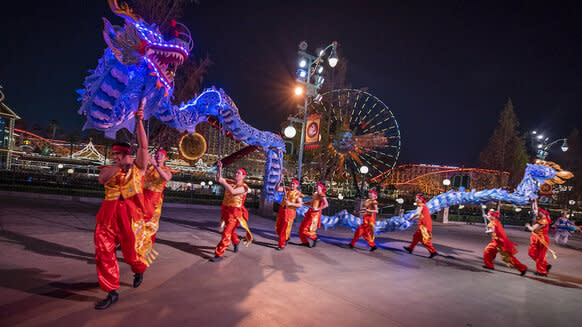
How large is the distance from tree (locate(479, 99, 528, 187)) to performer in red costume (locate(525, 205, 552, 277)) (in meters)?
27.2

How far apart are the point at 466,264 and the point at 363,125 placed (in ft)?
26.5

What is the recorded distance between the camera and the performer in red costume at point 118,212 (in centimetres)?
327

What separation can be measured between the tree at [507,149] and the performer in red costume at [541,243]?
27.2 meters

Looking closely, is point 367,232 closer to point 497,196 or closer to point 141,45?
point 497,196

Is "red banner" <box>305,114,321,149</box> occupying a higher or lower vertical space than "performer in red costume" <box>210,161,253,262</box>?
higher

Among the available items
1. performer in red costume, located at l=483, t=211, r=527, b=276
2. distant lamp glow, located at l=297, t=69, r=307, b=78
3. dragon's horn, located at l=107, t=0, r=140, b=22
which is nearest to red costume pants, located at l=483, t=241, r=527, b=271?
performer in red costume, located at l=483, t=211, r=527, b=276

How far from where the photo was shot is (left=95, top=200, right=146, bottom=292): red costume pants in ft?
10.7

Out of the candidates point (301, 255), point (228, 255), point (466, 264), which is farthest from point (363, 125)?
point (228, 255)

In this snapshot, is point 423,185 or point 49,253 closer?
point 49,253

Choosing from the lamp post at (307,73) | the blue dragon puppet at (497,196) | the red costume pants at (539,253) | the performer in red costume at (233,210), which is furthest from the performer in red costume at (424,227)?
the performer in red costume at (233,210)

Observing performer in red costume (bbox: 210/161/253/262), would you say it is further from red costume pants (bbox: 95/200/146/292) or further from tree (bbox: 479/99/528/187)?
tree (bbox: 479/99/528/187)

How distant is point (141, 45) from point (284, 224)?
4.60 meters

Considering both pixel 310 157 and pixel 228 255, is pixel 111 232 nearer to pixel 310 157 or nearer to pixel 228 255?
pixel 228 255

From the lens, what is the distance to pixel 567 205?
30.2 m
